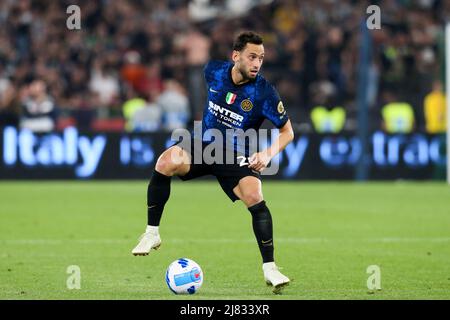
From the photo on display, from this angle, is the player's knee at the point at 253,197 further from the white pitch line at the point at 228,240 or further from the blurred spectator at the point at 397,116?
the blurred spectator at the point at 397,116

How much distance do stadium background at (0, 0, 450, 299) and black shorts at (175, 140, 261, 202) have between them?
1878 mm

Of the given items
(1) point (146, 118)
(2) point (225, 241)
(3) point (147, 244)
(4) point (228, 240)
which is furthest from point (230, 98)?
(1) point (146, 118)

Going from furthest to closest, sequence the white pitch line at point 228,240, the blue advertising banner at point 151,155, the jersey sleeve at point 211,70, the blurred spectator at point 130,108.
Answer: the blurred spectator at point 130,108 < the blue advertising banner at point 151,155 < the white pitch line at point 228,240 < the jersey sleeve at point 211,70

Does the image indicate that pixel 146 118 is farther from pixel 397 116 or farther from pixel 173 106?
pixel 397 116

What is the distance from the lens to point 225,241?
12.7m

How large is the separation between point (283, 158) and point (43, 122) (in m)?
4.68

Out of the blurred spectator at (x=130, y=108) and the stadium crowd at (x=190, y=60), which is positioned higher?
the stadium crowd at (x=190, y=60)

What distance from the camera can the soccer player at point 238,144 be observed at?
9.00 metres

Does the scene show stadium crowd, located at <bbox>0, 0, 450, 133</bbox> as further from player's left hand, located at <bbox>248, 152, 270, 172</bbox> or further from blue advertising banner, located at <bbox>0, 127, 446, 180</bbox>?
player's left hand, located at <bbox>248, 152, 270, 172</bbox>

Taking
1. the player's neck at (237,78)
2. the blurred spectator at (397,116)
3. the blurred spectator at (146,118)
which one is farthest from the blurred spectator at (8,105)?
the player's neck at (237,78)

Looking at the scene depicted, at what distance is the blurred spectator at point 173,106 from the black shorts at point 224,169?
13353 mm

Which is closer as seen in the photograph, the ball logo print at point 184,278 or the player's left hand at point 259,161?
the ball logo print at point 184,278
